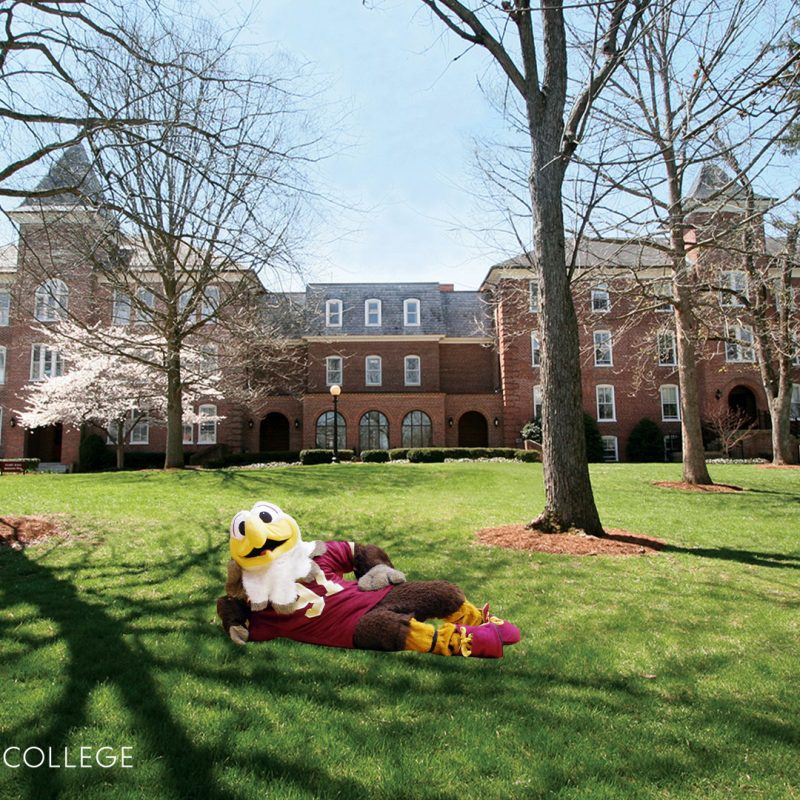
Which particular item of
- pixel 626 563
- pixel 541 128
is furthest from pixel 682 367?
pixel 626 563

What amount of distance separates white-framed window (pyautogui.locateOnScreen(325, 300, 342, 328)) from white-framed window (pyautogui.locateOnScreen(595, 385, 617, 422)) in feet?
46.1

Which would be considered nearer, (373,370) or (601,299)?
(601,299)

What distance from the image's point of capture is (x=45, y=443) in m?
30.1

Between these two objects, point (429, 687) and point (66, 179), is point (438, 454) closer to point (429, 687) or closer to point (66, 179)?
point (66, 179)

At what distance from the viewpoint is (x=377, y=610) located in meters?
3.75

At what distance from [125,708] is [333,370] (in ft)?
92.0

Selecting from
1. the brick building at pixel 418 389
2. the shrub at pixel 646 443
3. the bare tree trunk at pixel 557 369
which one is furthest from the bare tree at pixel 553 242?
the shrub at pixel 646 443

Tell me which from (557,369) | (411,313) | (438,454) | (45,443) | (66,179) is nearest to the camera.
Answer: (557,369)

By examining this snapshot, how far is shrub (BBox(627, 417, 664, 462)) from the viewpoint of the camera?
27.5 meters

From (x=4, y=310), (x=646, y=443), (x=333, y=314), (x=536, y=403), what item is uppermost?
(x=4, y=310)

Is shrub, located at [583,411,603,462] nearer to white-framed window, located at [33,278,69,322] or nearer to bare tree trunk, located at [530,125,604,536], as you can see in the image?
bare tree trunk, located at [530,125,604,536]

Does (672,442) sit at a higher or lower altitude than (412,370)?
lower

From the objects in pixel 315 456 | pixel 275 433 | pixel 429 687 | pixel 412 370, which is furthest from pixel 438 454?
pixel 429 687

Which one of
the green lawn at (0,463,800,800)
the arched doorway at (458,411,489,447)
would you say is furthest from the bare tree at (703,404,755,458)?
the green lawn at (0,463,800,800)
